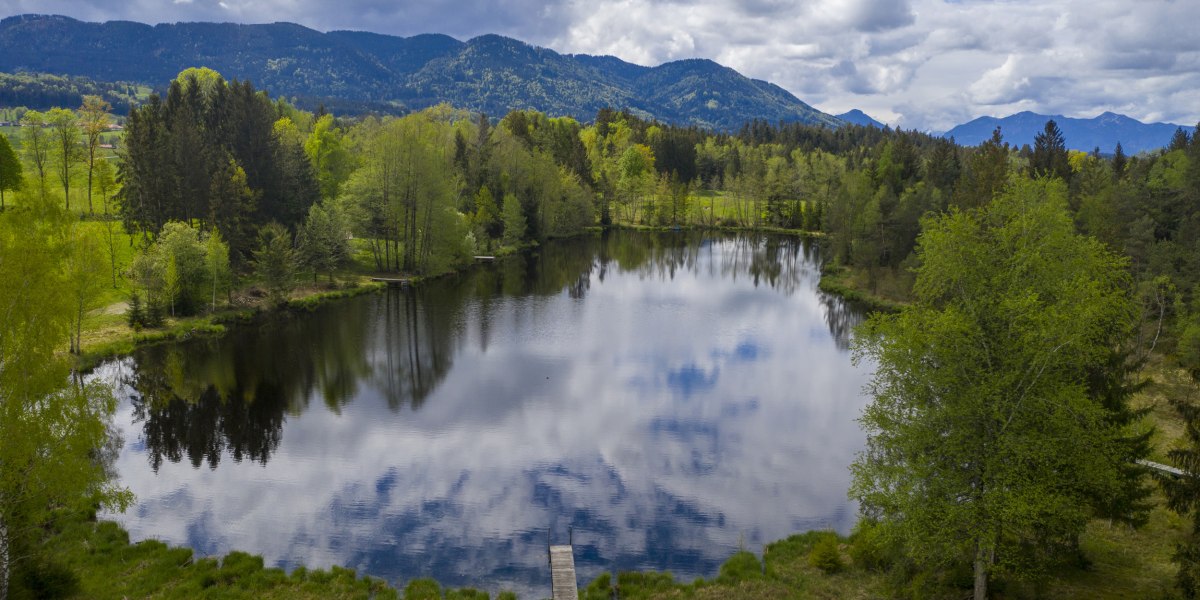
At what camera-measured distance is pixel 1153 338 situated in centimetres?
4553

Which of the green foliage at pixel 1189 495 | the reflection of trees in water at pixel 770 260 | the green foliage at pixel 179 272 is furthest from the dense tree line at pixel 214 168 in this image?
the green foliage at pixel 1189 495

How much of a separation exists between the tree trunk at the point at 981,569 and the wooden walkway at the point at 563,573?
1059 centimetres

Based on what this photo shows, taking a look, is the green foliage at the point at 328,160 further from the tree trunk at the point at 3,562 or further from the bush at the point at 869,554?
the bush at the point at 869,554

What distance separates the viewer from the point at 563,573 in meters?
20.9

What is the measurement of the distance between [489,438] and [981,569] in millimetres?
21060

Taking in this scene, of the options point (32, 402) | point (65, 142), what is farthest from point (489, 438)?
point (65, 142)

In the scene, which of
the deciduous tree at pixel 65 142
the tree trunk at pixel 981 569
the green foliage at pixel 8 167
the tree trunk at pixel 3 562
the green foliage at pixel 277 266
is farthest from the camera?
the deciduous tree at pixel 65 142

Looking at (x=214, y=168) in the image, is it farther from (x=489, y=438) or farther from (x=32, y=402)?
(x=32, y=402)

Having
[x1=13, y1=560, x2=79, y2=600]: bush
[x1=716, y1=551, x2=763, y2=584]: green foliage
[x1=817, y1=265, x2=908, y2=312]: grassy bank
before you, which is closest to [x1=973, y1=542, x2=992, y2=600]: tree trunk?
[x1=716, y1=551, x2=763, y2=584]: green foliage

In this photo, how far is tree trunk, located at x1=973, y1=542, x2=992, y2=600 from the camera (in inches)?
667

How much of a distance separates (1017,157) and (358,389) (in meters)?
167

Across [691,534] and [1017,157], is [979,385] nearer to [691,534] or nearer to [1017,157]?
[691,534]

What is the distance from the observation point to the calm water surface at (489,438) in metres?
23.5

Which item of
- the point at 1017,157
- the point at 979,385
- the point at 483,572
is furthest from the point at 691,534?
the point at 1017,157
